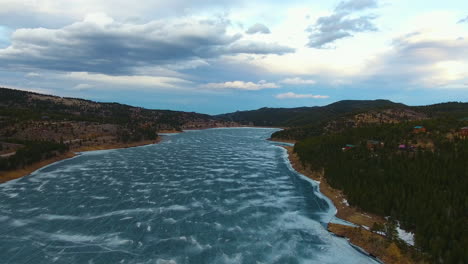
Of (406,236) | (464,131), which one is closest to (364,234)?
(406,236)

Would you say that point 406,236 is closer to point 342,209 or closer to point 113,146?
point 342,209

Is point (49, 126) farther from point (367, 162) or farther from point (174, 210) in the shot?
point (367, 162)

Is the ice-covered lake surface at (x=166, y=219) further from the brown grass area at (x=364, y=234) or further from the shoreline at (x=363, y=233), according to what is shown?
the brown grass area at (x=364, y=234)

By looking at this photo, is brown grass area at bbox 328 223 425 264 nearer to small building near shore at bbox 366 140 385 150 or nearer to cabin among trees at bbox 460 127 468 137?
small building near shore at bbox 366 140 385 150

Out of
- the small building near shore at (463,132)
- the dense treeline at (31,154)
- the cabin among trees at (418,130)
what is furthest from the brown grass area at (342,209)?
the dense treeline at (31,154)

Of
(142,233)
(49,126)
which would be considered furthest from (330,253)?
(49,126)

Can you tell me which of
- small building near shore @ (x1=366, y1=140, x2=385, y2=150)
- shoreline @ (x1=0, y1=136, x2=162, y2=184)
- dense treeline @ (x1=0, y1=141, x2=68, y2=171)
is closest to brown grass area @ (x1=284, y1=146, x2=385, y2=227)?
small building near shore @ (x1=366, y1=140, x2=385, y2=150)
